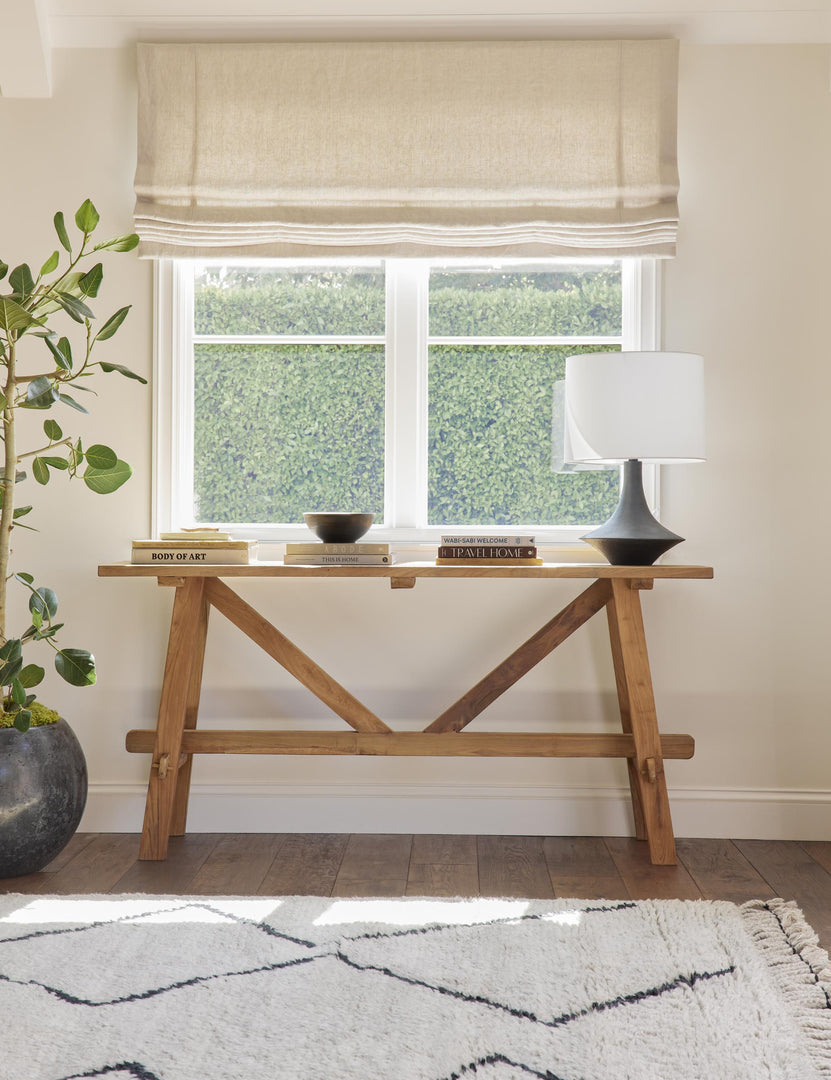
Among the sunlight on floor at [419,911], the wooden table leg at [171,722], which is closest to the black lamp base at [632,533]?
the sunlight on floor at [419,911]

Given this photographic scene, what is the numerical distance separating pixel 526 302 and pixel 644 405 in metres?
0.61

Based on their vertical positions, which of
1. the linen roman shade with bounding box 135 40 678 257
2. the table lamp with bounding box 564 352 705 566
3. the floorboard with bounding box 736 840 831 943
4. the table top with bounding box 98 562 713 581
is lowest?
the floorboard with bounding box 736 840 831 943

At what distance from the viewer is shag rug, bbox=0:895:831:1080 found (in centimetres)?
142

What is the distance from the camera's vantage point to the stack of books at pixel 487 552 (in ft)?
7.84

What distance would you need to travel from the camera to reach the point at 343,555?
7.85 feet

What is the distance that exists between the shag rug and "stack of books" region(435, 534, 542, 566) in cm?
81

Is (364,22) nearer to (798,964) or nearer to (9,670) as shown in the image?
(9,670)

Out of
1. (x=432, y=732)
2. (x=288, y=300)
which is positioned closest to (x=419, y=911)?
(x=432, y=732)

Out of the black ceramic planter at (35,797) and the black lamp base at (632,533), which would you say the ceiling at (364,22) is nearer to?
the black lamp base at (632,533)

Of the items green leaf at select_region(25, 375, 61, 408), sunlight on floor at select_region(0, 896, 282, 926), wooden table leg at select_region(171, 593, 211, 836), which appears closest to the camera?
sunlight on floor at select_region(0, 896, 282, 926)

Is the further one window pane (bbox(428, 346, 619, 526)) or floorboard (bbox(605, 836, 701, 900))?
window pane (bbox(428, 346, 619, 526))

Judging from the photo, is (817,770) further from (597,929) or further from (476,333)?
(476,333)

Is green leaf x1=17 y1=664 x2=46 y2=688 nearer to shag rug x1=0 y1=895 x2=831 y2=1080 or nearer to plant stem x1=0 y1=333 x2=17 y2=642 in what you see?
plant stem x1=0 y1=333 x2=17 y2=642

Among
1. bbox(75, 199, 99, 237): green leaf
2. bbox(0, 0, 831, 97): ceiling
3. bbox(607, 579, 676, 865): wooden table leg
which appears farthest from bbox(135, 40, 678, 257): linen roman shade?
bbox(607, 579, 676, 865): wooden table leg
